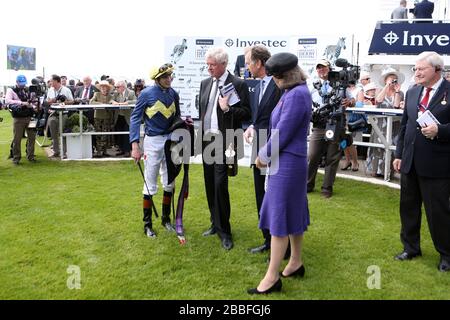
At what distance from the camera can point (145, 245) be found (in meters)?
4.87

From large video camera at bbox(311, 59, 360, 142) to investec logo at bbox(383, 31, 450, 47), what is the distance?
4577mm

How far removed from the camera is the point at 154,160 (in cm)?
508

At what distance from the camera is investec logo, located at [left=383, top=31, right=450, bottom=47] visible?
34.6ft

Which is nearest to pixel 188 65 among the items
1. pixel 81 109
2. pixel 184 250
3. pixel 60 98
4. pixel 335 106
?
pixel 60 98

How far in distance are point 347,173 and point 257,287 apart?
5308 millimetres

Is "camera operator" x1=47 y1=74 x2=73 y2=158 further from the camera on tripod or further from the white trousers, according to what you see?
the white trousers

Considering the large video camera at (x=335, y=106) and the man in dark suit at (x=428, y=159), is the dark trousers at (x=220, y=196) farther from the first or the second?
the large video camera at (x=335, y=106)

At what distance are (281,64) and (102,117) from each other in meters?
7.60

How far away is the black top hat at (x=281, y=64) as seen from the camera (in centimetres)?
353

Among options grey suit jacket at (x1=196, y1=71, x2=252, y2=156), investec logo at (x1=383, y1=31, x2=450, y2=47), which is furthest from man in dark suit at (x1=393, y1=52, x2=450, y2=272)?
investec logo at (x1=383, y1=31, x2=450, y2=47)

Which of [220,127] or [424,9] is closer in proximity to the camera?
[220,127]

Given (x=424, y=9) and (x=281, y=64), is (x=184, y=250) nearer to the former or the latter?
(x=281, y=64)

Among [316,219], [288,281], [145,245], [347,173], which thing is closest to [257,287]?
[288,281]

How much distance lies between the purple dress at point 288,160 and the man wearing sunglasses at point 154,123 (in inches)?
67.3
